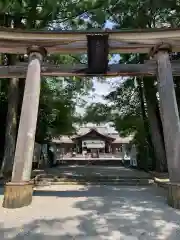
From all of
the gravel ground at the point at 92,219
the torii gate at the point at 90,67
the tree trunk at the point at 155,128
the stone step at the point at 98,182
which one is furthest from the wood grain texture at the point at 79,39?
the tree trunk at the point at 155,128

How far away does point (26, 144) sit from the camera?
6.02 metres

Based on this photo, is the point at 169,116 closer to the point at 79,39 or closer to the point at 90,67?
the point at 90,67

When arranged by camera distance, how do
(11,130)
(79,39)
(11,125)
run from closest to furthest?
(79,39) < (11,130) < (11,125)

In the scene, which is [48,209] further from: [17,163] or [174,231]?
[174,231]

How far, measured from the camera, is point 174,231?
160 inches

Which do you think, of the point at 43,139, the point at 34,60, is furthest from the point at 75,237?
the point at 43,139

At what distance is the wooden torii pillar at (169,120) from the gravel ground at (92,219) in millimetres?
474

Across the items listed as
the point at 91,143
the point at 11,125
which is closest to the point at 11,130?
the point at 11,125

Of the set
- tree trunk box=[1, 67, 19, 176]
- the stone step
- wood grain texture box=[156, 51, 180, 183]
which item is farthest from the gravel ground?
tree trunk box=[1, 67, 19, 176]

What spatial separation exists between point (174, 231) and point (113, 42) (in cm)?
493

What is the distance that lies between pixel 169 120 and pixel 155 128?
616 cm

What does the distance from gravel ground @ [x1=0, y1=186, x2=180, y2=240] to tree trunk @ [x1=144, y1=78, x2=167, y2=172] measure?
5.55 meters

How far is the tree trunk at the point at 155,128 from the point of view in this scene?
39.4 feet

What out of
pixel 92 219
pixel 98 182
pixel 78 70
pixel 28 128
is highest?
pixel 78 70
